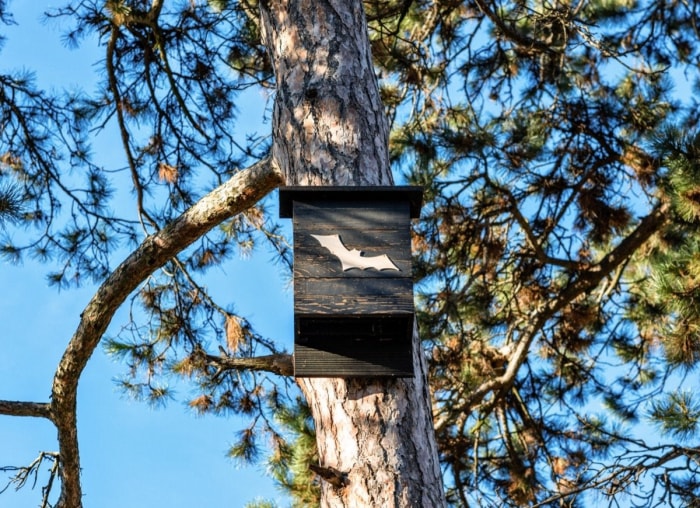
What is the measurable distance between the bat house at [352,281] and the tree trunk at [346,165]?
83 mm

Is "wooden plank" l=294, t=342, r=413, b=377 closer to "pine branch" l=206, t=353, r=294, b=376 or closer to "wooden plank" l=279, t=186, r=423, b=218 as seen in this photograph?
"pine branch" l=206, t=353, r=294, b=376

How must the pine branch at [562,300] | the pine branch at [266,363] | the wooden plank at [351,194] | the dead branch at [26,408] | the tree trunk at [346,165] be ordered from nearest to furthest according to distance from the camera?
the tree trunk at [346,165]
the wooden plank at [351,194]
the pine branch at [266,363]
the dead branch at [26,408]
the pine branch at [562,300]

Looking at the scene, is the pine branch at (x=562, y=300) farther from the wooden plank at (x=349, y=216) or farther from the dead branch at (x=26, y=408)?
the wooden plank at (x=349, y=216)

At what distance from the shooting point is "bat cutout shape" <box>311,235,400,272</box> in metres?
2.57

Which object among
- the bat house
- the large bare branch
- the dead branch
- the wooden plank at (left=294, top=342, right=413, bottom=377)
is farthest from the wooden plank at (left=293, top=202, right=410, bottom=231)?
the dead branch

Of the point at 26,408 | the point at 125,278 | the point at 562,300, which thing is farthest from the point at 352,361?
the point at 562,300

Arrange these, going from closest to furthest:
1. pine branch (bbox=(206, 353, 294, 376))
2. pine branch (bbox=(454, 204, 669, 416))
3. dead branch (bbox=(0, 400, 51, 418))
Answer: pine branch (bbox=(206, 353, 294, 376)), dead branch (bbox=(0, 400, 51, 418)), pine branch (bbox=(454, 204, 669, 416))

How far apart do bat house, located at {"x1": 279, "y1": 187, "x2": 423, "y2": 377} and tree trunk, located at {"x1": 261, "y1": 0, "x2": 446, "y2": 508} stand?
8cm

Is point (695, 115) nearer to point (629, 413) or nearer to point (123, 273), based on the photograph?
point (629, 413)

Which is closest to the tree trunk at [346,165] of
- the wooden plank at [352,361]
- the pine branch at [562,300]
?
the wooden plank at [352,361]

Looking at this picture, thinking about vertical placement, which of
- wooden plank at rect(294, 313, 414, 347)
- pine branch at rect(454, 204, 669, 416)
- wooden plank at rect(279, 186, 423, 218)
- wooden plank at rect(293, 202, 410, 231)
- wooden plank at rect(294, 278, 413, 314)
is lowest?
wooden plank at rect(294, 313, 414, 347)

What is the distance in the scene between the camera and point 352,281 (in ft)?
8.36

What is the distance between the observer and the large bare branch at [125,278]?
3346 mm

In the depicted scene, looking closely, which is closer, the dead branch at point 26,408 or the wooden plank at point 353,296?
the wooden plank at point 353,296
